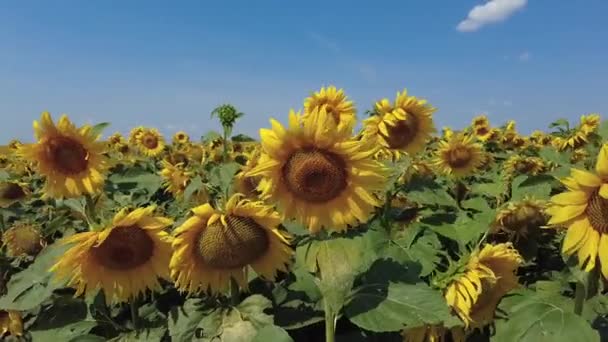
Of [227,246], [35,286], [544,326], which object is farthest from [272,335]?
[35,286]

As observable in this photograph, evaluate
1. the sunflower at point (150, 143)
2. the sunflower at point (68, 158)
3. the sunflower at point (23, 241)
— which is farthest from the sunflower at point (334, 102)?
the sunflower at point (150, 143)

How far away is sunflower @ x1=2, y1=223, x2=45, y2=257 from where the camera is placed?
15.1ft

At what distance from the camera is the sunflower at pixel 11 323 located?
174 inches

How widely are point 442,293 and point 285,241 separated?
0.78 meters

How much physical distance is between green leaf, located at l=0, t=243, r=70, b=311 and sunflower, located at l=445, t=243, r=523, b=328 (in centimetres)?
220

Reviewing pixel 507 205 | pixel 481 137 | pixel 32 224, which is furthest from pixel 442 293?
pixel 481 137

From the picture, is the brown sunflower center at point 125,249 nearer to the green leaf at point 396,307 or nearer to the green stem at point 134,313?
the green stem at point 134,313

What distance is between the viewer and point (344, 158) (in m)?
2.76

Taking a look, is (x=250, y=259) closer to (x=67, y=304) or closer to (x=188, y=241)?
(x=188, y=241)

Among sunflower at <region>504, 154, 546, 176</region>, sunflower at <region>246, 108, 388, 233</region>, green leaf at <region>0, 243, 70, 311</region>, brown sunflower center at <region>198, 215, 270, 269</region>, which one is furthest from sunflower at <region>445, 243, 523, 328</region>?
sunflower at <region>504, 154, 546, 176</region>

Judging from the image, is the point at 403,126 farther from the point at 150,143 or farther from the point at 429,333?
the point at 150,143

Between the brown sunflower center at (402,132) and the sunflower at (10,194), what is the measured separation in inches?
149

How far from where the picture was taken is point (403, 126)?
15.1 feet

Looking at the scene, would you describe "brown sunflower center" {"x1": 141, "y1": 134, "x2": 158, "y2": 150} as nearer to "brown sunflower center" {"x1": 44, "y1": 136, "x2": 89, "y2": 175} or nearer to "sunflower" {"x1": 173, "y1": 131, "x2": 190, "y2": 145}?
"sunflower" {"x1": 173, "y1": 131, "x2": 190, "y2": 145}
